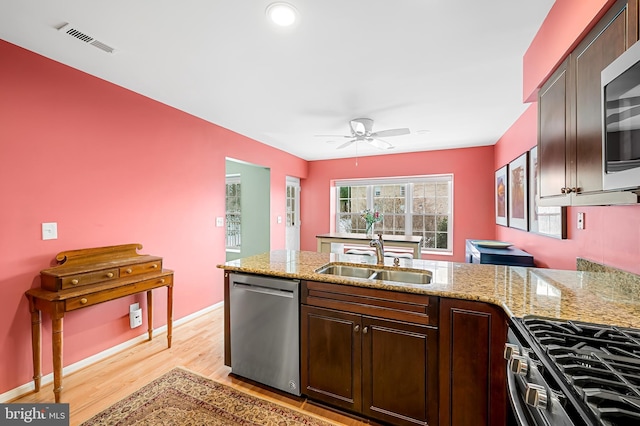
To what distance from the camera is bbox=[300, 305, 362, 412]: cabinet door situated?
1.78 m

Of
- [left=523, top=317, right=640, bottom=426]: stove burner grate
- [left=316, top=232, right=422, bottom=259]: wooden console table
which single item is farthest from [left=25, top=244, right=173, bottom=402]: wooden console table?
[left=523, top=317, right=640, bottom=426]: stove burner grate

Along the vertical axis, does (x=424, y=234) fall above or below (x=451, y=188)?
below

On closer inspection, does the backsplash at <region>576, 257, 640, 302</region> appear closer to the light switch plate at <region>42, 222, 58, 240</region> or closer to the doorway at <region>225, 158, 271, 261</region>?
the light switch plate at <region>42, 222, 58, 240</region>

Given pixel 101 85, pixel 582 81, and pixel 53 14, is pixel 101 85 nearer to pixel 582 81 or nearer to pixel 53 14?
pixel 53 14

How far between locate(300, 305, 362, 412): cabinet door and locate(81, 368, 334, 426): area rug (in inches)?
7.0

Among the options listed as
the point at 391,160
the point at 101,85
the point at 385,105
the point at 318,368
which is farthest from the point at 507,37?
the point at 391,160

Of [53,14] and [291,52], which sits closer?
[53,14]

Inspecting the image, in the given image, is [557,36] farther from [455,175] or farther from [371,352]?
[455,175]

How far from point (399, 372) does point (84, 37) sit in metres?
3.07

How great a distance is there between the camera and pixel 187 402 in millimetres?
1977

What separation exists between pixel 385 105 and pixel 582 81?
2003 mm

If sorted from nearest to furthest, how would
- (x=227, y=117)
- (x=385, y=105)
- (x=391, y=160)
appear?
(x=385, y=105) → (x=227, y=117) → (x=391, y=160)

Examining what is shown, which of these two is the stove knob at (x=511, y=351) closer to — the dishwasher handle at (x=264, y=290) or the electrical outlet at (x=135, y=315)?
the dishwasher handle at (x=264, y=290)

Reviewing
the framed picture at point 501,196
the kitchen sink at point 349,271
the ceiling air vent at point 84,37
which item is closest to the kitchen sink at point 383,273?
the kitchen sink at point 349,271
